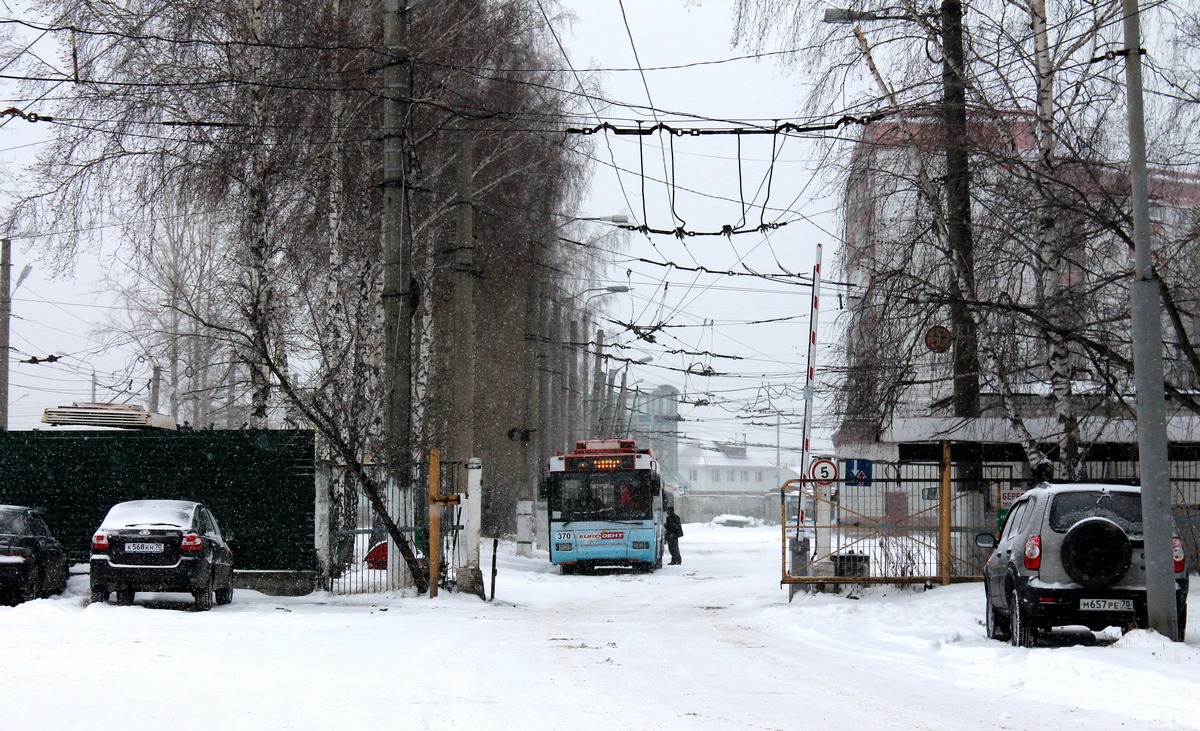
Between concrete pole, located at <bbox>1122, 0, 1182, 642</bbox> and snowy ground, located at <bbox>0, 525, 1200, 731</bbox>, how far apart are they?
103 cm

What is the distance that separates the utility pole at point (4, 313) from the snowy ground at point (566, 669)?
38.5 ft

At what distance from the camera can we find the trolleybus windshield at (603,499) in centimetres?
3180

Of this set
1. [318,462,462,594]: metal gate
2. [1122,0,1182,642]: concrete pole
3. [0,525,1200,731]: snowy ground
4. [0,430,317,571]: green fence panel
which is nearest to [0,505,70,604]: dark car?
[0,525,1200,731]: snowy ground

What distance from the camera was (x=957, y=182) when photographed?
17688 mm

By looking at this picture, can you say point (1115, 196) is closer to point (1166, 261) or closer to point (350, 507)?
point (1166, 261)

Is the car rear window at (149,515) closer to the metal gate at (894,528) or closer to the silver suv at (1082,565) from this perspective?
the metal gate at (894,528)

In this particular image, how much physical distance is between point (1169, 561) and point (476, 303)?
27.4 metres

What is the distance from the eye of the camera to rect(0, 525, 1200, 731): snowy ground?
832 centimetres

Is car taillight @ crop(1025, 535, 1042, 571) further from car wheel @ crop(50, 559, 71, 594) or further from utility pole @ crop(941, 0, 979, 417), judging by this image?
car wheel @ crop(50, 559, 71, 594)

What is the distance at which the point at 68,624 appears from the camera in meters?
14.2

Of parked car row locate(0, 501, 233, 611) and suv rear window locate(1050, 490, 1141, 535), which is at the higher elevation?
suv rear window locate(1050, 490, 1141, 535)

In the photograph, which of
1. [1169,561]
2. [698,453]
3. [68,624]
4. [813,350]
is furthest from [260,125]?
[698,453]

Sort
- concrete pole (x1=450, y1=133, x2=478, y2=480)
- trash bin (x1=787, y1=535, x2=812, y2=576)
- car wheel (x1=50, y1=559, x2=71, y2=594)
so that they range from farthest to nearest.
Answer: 1. concrete pole (x1=450, y1=133, x2=478, y2=480)
2. trash bin (x1=787, y1=535, x2=812, y2=576)
3. car wheel (x1=50, y1=559, x2=71, y2=594)

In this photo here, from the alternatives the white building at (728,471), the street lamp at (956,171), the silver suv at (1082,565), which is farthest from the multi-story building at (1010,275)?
the white building at (728,471)
